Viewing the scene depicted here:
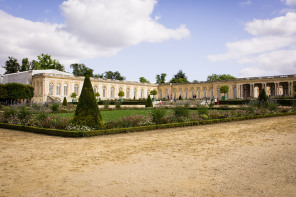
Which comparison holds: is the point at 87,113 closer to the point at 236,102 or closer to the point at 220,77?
the point at 236,102

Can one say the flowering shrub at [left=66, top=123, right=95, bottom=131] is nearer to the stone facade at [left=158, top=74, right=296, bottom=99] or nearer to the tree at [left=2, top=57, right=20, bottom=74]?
the stone facade at [left=158, top=74, right=296, bottom=99]

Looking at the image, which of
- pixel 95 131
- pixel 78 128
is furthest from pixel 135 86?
pixel 95 131

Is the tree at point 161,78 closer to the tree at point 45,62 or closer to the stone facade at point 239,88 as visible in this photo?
the stone facade at point 239,88

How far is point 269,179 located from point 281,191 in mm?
483

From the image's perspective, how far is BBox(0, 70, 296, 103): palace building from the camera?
122 ft

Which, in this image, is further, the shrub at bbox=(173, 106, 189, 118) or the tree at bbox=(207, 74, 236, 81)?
the tree at bbox=(207, 74, 236, 81)

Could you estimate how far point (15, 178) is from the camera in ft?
12.2

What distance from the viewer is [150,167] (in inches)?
172

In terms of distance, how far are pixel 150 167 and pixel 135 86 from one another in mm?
45669

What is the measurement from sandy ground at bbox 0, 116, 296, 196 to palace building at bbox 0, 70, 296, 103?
30.3 metres

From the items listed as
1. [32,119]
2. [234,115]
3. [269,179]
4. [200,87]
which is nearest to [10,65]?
[200,87]

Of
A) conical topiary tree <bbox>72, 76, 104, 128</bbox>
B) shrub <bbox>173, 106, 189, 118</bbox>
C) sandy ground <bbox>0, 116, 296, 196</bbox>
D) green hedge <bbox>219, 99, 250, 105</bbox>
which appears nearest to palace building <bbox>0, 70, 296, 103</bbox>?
green hedge <bbox>219, 99, 250, 105</bbox>

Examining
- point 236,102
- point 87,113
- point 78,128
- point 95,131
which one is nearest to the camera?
point 95,131

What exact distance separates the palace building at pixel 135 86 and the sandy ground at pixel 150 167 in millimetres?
30343
